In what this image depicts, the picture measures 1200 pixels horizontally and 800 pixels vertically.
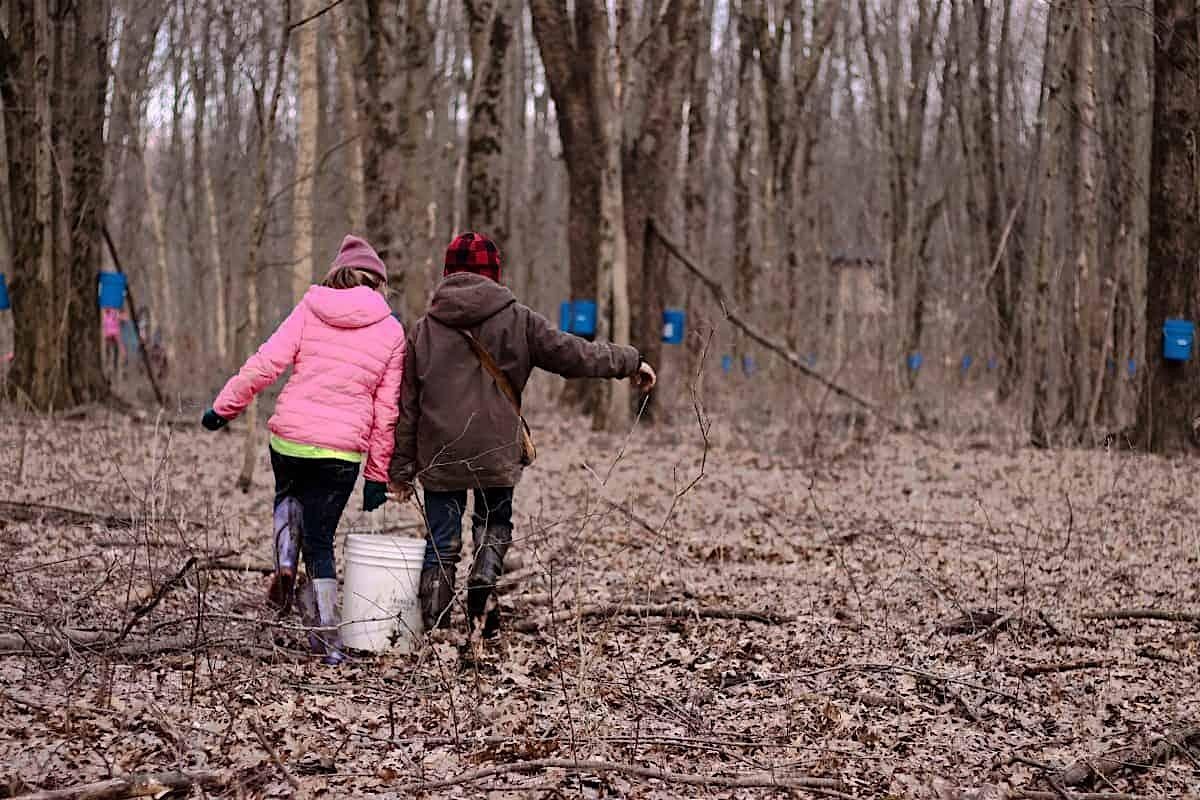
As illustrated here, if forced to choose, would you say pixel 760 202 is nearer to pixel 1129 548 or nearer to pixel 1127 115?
pixel 1127 115

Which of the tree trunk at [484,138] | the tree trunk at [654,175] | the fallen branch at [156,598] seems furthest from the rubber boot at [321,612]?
the tree trunk at [654,175]

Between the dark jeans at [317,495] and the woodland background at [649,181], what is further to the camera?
the woodland background at [649,181]

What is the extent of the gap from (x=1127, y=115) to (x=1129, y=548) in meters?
11.3

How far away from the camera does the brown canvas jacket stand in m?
5.09

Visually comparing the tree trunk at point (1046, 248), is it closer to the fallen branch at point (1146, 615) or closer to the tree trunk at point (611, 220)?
the tree trunk at point (611, 220)

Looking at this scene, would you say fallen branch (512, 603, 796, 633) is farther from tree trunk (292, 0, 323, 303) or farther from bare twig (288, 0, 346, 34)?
tree trunk (292, 0, 323, 303)

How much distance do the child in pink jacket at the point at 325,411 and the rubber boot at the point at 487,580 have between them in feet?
1.54

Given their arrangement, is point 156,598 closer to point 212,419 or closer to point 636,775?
point 212,419

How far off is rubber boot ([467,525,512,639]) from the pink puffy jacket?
0.51 metres

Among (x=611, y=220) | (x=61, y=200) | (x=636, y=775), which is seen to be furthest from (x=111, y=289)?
(x=636, y=775)

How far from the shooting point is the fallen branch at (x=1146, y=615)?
18.4 ft

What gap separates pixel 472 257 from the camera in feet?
17.2

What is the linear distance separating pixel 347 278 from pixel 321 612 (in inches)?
52.8

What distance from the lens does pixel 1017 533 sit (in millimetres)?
8039
